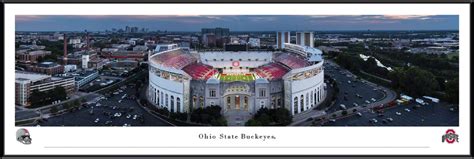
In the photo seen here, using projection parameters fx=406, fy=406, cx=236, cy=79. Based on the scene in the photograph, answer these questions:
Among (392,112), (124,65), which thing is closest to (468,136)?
(392,112)

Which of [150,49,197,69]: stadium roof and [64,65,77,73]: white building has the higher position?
[150,49,197,69]: stadium roof

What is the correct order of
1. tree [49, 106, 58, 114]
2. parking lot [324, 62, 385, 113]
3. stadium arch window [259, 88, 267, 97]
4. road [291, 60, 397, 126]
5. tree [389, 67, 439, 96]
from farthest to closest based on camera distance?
parking lot [324, 62, 385, 113]
tree [389, 67, 439, 96]
road [291, 60, 397, 126]
stadium arch window [259, 88, 267, 97]
tree [49, 106, 58, 114]

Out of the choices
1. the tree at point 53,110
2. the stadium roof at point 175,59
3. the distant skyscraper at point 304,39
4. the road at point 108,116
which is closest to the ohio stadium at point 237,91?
the road at point 108,116

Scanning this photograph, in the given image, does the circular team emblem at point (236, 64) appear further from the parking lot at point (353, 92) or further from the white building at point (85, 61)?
the white building at point (85, 61)

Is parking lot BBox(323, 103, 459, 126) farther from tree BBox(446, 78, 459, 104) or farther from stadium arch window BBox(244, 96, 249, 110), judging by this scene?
stadium arch window BBox(244, 96, 249, 110)

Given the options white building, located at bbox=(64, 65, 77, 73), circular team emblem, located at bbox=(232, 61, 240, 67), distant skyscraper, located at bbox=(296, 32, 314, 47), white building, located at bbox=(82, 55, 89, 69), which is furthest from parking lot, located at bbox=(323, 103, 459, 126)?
white building, located at bbox=(82, 55, 89, 69)
